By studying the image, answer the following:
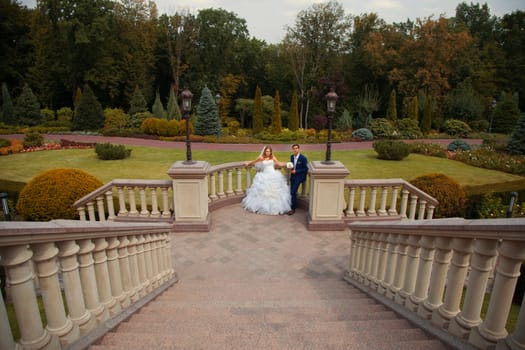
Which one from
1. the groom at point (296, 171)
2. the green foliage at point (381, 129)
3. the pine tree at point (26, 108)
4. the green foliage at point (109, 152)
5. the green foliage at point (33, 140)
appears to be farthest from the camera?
→ the pine tree at point (26, 108)

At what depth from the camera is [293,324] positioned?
2.71 metres

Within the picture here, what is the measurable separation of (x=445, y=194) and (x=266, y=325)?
743cm

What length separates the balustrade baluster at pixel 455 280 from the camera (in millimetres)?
2129

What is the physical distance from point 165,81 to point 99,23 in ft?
35.4

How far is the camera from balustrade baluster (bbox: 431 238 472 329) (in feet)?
6.99

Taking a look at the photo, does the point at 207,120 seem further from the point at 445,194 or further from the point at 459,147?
the point at 445,194

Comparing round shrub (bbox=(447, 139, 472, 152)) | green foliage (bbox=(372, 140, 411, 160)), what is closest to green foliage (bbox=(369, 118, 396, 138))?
round shrub (bbox=(447, 139, 472, 152))

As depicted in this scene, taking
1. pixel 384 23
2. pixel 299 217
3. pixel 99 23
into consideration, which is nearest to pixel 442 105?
pixel 384 23

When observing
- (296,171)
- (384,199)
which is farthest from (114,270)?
(384,199)

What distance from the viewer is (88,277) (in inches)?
91.7

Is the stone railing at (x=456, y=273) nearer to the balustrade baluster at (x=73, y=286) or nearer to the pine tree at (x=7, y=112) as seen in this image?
the balustrade baluster at (x=73, y=286)

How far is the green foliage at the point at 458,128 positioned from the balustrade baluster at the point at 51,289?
3394 centimetres

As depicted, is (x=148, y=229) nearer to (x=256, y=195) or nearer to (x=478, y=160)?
(x=256, y=195)

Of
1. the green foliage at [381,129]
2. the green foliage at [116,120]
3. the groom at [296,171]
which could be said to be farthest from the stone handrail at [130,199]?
the green foliage at [116,120]
